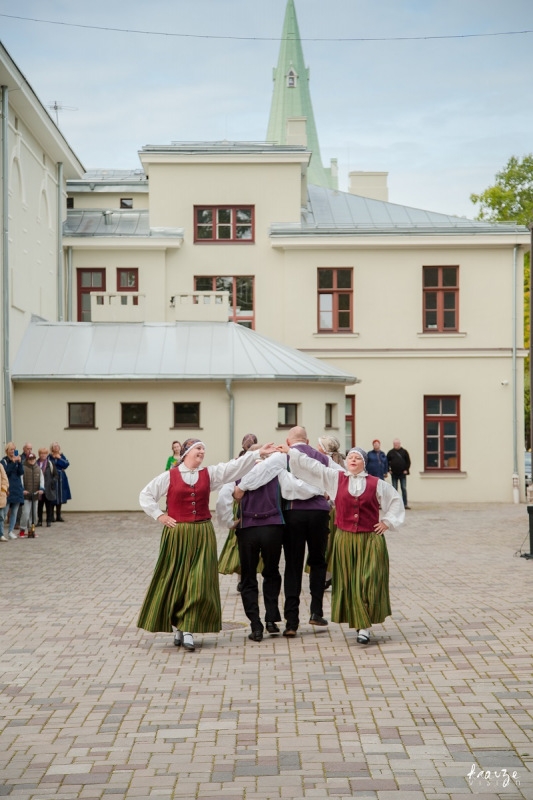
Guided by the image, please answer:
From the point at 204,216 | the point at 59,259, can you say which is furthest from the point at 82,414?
the point at 204,216

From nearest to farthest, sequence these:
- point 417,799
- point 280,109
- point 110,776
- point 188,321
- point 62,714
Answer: point 417,799 < point 110,776 < point 62,714 < point 188,321 < point 280,109

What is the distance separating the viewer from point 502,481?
104 ft

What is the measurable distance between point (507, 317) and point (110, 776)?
2808 centimetres

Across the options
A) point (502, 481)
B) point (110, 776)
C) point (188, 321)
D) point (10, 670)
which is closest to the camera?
point (110, 776)

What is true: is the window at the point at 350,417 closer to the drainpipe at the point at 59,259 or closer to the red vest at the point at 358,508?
the drainpipe at the point at 59,259

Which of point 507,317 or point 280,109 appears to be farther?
point 280,109

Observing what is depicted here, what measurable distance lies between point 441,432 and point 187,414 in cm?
875

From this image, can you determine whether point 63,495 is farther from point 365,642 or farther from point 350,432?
point 365,642

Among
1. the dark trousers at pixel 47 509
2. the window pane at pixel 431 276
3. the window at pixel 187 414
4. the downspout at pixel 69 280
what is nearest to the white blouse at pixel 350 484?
the dark trousers at pixel 47 509

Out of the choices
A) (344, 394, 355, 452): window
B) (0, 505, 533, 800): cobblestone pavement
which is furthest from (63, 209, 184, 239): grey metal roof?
(0, 505, 533, 800): cobblestone pavement

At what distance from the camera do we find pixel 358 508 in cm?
993

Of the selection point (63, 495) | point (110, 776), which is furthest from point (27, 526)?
point (110, 776)

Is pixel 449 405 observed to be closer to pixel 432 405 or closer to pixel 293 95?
pixel 432 405

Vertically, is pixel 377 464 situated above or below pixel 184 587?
above
